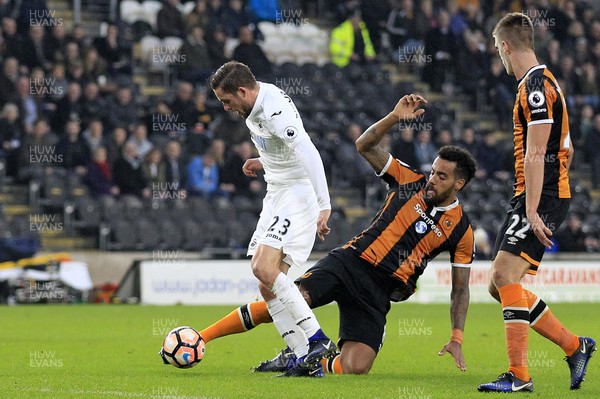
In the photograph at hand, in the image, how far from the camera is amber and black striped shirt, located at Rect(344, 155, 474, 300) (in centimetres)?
827

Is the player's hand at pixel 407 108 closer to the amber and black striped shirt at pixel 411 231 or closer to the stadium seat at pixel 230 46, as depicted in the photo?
the amber and black striped shirt at pixel 411 231

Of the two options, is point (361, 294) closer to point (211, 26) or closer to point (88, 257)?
point (88, 257)

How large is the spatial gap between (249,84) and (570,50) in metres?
20.1

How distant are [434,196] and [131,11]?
1621cm

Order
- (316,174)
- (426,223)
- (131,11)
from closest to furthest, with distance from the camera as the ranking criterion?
1. (316,174)
2. (426,223)
3. (131,11)

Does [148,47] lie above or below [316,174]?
above

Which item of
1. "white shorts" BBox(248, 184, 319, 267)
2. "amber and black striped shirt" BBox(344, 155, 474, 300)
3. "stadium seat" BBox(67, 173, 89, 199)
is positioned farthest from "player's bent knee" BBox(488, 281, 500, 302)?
"stadium seat" BBox(67, 173, 89, 199)

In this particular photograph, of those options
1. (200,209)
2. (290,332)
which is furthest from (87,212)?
(290,332)

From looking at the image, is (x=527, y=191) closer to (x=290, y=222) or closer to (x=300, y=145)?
(x=300, y=145)

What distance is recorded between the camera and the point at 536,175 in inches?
262

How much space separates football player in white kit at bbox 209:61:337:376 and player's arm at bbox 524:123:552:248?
137 cm

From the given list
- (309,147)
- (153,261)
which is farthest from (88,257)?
(309,147)

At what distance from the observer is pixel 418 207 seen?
8.34 metres

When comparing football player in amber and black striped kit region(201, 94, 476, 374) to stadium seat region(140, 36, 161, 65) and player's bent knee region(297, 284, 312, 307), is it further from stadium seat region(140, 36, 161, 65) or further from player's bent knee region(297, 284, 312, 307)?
stadium seat region(140, 36, 161, 65)
